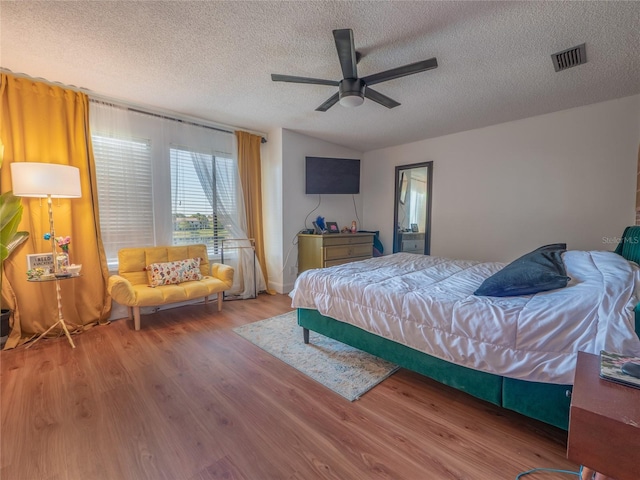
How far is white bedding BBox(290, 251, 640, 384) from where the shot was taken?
4.23 ft

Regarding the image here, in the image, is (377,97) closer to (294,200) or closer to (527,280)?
(527,280)

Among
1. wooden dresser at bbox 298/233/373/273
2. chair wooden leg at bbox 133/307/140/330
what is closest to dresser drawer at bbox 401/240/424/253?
wooden dresser at bbox 298/233/373/273

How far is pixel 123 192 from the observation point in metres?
3.22

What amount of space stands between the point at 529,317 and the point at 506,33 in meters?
1.94

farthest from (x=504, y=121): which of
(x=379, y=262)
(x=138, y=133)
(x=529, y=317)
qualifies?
(x=138, y=133)

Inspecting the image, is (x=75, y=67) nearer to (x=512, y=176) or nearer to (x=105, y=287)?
(x=105, y=287)

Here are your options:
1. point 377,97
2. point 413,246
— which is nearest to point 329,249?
point 413,246

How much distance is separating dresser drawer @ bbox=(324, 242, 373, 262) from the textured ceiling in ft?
6.32

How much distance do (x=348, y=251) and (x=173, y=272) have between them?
2.47 metres

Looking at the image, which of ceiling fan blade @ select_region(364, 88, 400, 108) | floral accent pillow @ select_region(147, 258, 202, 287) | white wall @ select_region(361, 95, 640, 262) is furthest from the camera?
floral accent pillow @ select_region(147, 258, 202, 287)

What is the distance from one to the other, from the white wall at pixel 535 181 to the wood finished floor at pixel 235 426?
276 centimetres

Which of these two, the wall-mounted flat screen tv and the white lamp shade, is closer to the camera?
the white lamp shade

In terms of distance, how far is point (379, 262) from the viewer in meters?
2.97

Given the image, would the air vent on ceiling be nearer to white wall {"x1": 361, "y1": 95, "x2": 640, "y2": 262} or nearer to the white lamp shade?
white wall {"x1": 361, "y1": 95, "x2": 640, "y2": 262}
